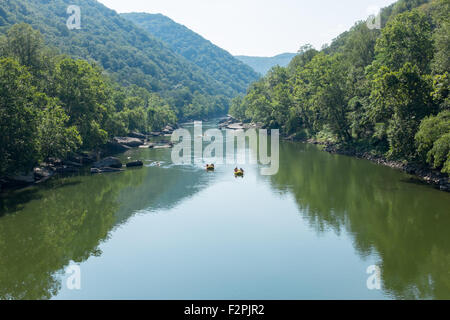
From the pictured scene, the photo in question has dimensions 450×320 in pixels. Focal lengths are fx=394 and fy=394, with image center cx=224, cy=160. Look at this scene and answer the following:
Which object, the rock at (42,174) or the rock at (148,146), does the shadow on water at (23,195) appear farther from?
the rock at (148,146)

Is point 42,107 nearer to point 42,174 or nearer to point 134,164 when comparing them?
point 42,174

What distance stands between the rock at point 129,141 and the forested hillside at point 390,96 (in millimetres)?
43376

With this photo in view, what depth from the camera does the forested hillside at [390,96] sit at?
50750 mm

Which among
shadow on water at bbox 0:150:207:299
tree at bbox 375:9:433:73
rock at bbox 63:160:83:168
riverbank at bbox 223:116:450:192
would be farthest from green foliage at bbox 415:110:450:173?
rock at bbox 63:160:83:168

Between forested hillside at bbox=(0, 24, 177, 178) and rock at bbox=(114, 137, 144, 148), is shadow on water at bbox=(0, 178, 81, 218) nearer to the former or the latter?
forested hillside at bbox=(0, 24, 177, 178)

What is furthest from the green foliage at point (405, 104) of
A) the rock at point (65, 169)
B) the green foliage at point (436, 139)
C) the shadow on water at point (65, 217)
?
the rock at point (65, 169)

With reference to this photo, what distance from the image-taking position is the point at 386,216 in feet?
130

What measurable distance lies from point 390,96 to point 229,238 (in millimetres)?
33513

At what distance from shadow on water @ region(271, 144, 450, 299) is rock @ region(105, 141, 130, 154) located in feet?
134

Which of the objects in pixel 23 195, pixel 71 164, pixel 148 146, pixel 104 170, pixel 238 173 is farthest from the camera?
pixel 148 146

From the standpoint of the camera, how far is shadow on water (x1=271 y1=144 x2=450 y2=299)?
26812mm

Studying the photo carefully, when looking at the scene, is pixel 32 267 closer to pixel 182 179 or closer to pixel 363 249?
pixel 363 249

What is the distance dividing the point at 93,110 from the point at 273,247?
2013 inches

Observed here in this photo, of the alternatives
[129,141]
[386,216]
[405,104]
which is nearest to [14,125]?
[386,216]
